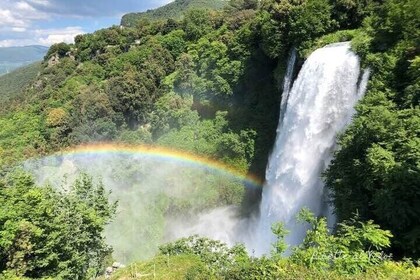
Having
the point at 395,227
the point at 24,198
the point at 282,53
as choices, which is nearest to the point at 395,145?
the point at 395,227

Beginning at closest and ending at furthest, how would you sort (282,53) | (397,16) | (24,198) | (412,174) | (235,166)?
1. (412,174)
2. (24,198)
3. (397,16)
4. (282,53)
5. (235,166)

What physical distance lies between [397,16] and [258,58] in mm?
19217

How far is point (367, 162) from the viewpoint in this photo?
1445 cm

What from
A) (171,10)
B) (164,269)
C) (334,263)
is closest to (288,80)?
(164,269)

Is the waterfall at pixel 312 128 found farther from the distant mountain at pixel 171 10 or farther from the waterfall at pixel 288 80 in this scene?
the distant mountain at pixel 171 10

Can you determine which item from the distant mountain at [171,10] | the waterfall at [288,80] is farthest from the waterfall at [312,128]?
the distant mountain at [171,10]

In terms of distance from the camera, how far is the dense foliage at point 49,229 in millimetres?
14648

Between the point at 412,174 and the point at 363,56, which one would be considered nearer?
the point at 412,174

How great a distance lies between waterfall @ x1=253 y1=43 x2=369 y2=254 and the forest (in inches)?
51.1

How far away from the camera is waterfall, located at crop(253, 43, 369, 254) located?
20.9 m

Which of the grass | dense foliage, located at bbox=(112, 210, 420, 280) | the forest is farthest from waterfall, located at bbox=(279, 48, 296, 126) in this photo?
dense foliage, located at bbox=(112, 210, 420, 280)

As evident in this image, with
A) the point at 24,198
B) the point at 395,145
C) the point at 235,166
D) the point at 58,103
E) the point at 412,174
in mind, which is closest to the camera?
the point at 412,174

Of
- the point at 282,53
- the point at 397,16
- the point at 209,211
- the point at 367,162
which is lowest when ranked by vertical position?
the point at 209,211

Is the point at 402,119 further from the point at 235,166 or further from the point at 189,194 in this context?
the point at 189,194
